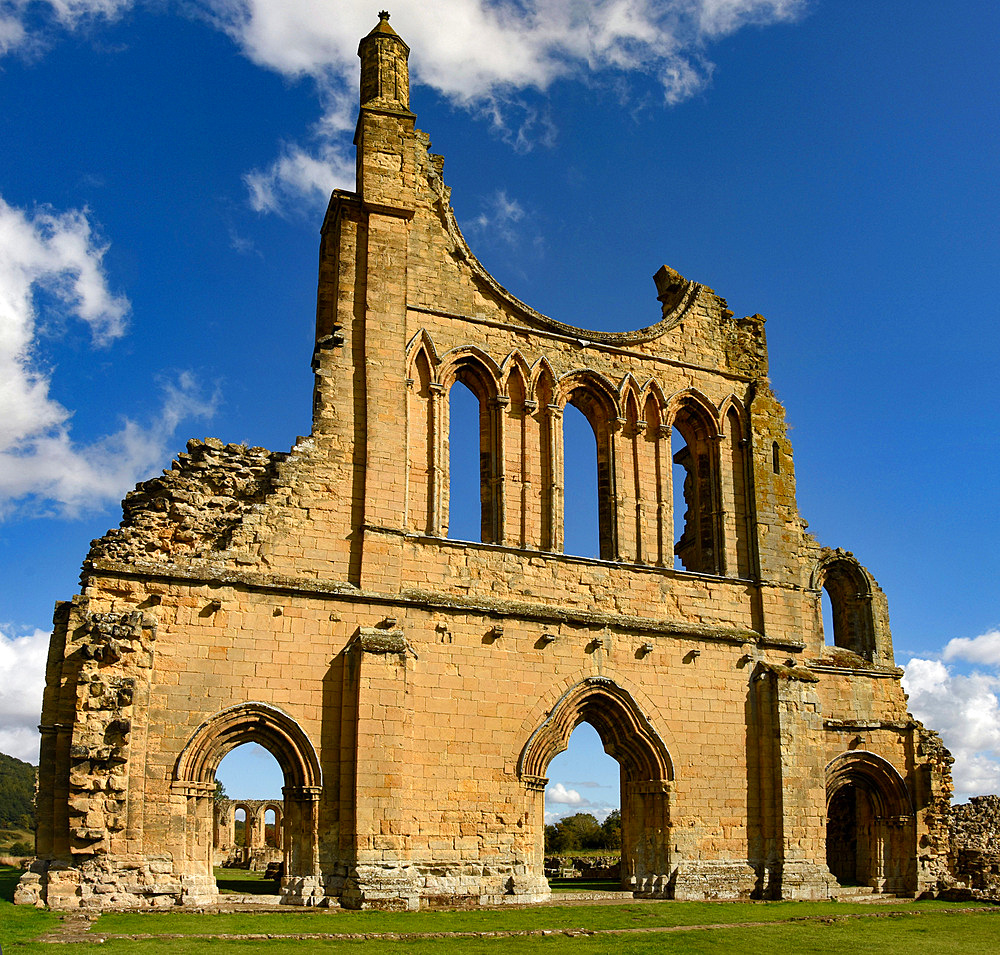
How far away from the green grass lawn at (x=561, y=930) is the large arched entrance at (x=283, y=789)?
648 millimetres

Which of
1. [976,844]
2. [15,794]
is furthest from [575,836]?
[15,794]

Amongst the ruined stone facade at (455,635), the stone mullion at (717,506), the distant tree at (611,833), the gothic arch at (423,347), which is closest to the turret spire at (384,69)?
the ruined stone facade at (455,635)

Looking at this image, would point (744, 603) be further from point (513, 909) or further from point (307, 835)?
point (307, 835)

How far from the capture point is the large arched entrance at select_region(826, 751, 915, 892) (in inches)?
773

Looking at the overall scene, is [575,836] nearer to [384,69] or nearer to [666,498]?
[666,498]

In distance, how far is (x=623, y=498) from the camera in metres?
18.2

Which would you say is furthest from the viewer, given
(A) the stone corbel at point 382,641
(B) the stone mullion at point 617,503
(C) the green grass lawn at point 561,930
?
(B) the stone mullion at point 617,503

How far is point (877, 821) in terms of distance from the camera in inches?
792

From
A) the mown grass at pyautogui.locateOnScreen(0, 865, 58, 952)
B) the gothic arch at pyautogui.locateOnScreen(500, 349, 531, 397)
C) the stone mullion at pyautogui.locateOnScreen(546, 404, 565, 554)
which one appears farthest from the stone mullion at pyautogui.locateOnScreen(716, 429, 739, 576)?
the mown grass at pyautogui.locateOnScreen(0, 865, 58, 952)

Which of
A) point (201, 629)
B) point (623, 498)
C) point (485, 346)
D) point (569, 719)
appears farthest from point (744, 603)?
point (201, 629)

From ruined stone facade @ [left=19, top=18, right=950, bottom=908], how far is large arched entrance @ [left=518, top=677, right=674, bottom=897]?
0.05 metres

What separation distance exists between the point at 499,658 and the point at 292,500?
3855mm

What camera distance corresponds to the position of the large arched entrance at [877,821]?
1962 centimetres

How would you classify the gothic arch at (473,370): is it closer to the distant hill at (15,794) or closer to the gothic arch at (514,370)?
the gothic arch at (514,370)
